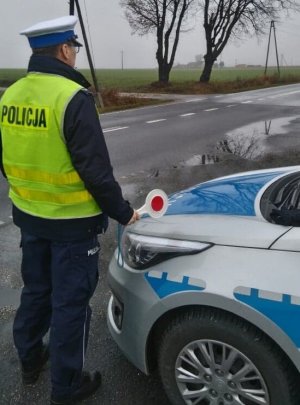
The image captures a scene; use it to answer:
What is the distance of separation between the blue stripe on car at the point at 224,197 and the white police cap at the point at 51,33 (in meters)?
1.02

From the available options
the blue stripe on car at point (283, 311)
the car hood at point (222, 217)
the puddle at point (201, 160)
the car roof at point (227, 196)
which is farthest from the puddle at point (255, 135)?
the blue stripe on car at point (283, 311)

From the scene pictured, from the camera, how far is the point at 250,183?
2693 mm

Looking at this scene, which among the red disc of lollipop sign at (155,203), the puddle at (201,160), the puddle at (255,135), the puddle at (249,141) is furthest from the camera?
the puddle at (255,135)

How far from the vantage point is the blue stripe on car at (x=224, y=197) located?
227 cm

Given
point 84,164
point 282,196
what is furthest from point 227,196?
point 84,164

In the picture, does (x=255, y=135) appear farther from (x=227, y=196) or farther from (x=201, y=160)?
(x=227, y=196)

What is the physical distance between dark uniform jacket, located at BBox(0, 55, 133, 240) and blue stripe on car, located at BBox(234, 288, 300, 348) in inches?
27.9

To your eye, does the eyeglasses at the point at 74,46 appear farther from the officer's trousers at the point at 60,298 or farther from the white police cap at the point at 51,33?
the officer's trousers at the point at 60,298

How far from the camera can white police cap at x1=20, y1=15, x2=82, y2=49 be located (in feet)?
6.41

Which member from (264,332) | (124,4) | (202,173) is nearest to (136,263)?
(264,332)

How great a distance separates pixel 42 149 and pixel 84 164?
0.22 meters

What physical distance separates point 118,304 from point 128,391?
1.61 ft

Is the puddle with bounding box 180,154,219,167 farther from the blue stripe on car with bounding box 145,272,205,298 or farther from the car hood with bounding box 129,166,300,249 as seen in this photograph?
the blue stripe on car with bounding box 145,272,205,298

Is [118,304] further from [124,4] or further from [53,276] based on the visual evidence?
[124,4]
